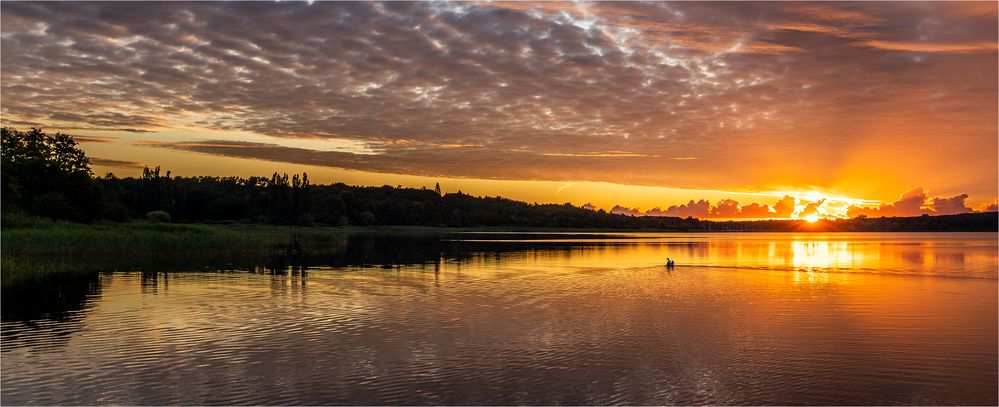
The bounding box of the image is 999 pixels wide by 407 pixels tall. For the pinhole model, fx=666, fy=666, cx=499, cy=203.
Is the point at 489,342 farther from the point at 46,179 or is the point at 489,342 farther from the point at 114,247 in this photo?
the point at 46,179

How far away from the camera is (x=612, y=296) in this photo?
1587 inches

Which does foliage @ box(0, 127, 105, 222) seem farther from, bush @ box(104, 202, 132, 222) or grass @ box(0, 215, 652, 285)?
grass @ box(0, 215, 652, 285)

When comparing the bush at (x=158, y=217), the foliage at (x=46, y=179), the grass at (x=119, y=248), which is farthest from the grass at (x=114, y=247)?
the bush at (x=158, y=217)

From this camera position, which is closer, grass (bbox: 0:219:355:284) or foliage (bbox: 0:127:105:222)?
grass (bbox: 0:219:355:284)

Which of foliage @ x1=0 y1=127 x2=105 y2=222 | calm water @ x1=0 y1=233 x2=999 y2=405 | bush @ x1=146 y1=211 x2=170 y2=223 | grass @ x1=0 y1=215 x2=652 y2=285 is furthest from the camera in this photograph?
bush @ x1=146 y1=211 x2=170 y2=223

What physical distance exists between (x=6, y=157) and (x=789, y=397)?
109 meters

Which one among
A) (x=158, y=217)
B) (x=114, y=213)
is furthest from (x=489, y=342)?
(x=158, y=217)

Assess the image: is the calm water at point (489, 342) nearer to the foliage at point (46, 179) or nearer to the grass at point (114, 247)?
the grass at point (114, 247)

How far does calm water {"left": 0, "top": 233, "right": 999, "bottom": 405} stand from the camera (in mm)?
18672

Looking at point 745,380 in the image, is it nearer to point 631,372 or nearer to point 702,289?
point 631,372

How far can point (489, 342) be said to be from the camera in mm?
25188

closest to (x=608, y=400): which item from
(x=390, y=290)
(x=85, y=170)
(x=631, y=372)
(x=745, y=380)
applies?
(x=631, y=372)

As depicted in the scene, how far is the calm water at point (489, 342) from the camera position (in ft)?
61.3

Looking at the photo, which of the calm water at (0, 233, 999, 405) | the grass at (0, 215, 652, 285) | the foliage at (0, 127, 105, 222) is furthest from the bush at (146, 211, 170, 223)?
the calm water at (0, 233, 999, 405)
